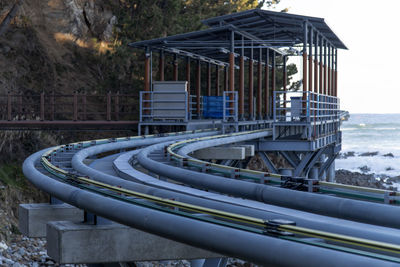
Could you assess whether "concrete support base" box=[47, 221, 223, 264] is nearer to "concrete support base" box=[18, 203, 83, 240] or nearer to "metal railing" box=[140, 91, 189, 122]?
"concrete support base" box=[18, 203, 83, 240]

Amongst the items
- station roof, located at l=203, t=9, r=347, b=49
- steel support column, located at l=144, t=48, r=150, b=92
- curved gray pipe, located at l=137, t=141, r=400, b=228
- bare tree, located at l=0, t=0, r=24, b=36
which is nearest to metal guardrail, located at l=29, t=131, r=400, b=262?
curved gray pipe, located at l=137, t=141, r=400, b=228

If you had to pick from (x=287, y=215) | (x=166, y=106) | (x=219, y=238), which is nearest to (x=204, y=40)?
(x=166, y=106)

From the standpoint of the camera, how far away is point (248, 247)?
4.20 meters

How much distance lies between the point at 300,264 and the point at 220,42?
23088 millimetres

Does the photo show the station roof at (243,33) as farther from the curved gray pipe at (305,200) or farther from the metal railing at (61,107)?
the curved gray pipe at (305,200)

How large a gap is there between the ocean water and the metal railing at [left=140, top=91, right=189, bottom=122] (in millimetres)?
53251

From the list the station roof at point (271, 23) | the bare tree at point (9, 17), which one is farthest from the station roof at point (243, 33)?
the bare tree at point (9, 17)

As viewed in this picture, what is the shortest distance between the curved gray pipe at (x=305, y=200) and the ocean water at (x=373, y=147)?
224 feet

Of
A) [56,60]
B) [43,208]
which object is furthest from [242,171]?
[56,60]

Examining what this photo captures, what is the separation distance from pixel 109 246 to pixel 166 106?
62.5 feet

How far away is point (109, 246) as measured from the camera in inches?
250

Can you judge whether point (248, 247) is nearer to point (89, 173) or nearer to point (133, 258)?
point (133, 258)

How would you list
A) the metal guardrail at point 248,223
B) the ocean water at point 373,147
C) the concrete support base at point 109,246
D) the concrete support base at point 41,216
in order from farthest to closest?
the ocean water at point 373,147, the concrete support base at point 41,216, the concrete support base at point 109,246, the metal guardrail at point 248,223

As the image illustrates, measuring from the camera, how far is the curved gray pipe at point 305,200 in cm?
562
